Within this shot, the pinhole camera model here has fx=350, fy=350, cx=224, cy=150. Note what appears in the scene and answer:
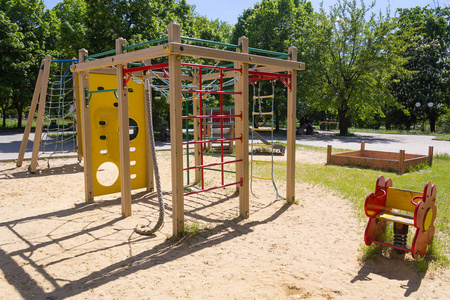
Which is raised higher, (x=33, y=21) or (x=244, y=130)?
(x=33, y=21)

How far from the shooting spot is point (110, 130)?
20.3 ft

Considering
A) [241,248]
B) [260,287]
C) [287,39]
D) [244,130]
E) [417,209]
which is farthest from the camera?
[287,39]

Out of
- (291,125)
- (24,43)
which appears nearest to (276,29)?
(24,43)

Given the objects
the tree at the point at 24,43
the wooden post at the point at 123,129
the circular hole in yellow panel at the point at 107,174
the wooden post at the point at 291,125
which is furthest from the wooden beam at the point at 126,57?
the tree at the point at 24,43

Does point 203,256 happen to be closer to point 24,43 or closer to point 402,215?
point 402,215

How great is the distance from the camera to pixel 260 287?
3.05 metres

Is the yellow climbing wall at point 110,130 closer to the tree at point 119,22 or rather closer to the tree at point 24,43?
the tree at point 119,22

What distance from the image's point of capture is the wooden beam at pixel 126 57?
158 inches

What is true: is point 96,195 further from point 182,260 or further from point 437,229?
point 437,229

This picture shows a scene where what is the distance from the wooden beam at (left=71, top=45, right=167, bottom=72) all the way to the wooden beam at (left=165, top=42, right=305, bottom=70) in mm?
155

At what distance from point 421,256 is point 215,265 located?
2.13 m

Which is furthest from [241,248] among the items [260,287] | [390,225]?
[390,225]

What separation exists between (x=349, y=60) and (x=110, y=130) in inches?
818

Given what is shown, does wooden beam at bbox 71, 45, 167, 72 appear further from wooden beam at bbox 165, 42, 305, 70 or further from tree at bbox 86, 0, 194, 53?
tree at bbox 86, 0, 194, 53
